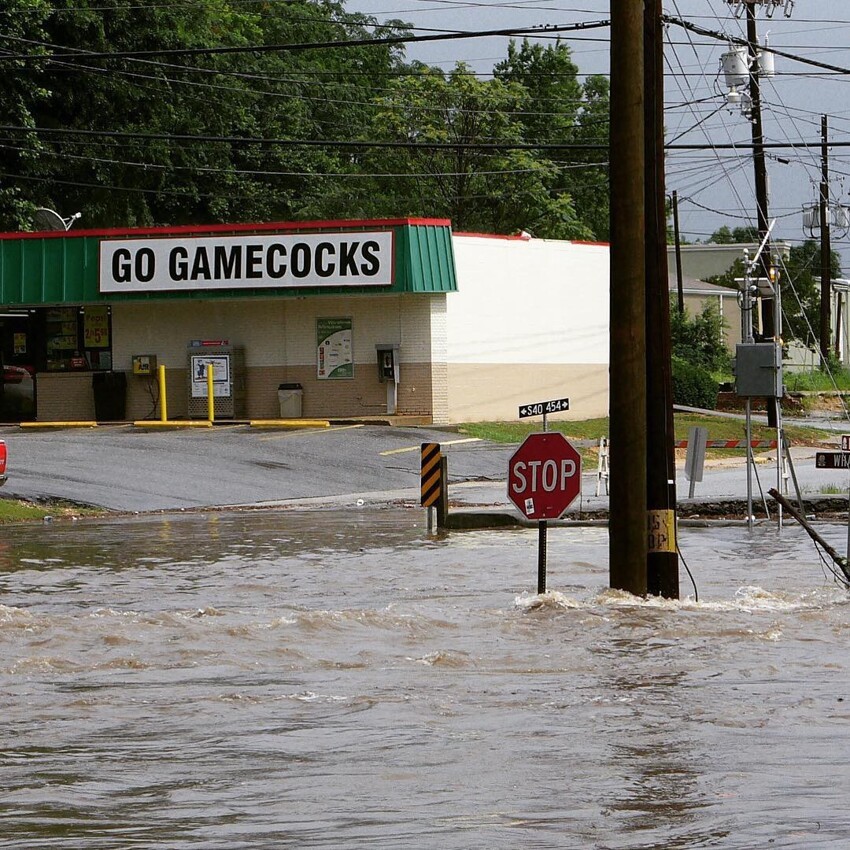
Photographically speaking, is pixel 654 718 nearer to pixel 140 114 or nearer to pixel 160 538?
pixel 160 538

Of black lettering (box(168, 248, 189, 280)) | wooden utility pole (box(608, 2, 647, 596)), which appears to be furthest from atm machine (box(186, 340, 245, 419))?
wooden utility pole (box(608, 2, 647, 596))

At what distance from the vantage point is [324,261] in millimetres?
39531

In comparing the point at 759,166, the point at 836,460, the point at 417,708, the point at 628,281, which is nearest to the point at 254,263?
the point at 759,166

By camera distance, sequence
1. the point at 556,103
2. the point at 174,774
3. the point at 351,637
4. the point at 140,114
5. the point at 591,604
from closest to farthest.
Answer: the point at 174,774 → the point at 351,637 → the point at 591,604 → the point at 140,114 → the point at 556,103

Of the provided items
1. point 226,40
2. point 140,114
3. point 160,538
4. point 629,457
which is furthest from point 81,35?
point 629,457

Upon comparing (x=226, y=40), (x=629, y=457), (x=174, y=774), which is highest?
(x=226, y=40)

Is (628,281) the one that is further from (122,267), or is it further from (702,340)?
(702,340)

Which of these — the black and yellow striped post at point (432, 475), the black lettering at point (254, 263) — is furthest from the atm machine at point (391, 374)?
the black and yellow striped post at point (432, 475)

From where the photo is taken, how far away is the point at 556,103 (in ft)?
249

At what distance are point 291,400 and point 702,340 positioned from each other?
84.6 ft

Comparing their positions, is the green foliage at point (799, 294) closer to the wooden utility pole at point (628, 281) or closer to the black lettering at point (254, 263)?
the black lettering at point (254, 263)

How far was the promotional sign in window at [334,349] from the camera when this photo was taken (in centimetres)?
4062

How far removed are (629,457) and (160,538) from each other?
9259 mm

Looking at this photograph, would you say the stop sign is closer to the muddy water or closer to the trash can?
the muddy water
